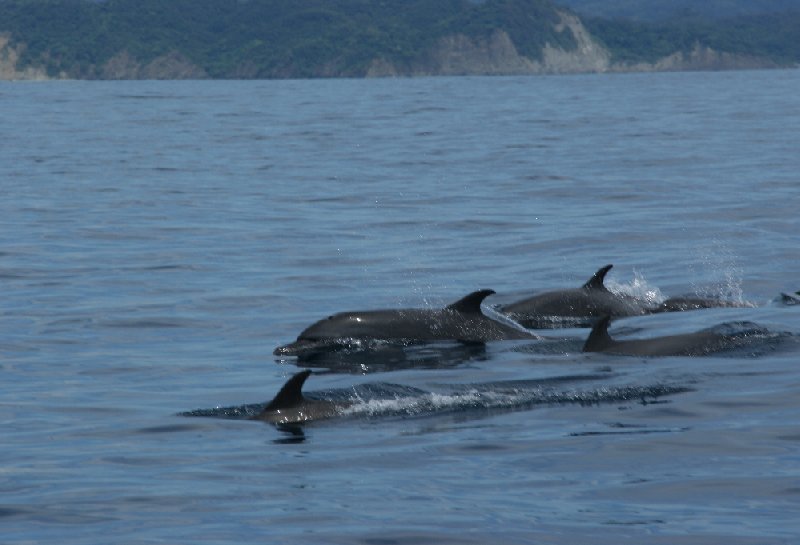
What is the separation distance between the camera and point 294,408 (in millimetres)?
13758

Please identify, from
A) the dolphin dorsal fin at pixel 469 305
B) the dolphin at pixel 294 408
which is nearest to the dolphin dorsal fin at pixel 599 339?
the dolphin dorsal fin at pixel 469 305

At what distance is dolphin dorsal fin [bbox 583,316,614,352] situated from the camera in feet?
55.1

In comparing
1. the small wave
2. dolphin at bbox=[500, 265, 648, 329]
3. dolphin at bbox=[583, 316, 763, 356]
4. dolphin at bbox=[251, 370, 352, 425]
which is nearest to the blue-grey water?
the small wave

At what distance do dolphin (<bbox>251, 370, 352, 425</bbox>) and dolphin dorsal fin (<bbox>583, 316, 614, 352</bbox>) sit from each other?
3803 millimetres

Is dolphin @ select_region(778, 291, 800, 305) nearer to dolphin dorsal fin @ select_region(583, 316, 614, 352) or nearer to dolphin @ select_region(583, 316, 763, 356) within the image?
dolphin @ select_region(583, 316, 763, 356)

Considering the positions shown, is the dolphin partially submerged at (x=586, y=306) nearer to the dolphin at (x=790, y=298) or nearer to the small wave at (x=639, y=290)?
the small wave at (x=639, y=290)

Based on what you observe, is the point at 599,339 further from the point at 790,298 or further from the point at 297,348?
the point at 790,298

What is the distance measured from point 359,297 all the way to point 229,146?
35.2 m

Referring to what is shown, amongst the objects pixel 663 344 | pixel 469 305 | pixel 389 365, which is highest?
pixel 469 305

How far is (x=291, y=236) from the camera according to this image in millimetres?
28375

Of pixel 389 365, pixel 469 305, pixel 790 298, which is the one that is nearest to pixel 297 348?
pixel 389 365

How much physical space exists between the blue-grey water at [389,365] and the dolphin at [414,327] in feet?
1.54

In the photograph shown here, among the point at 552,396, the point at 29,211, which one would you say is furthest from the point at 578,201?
the point at 552,396

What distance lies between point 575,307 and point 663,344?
3252mm
